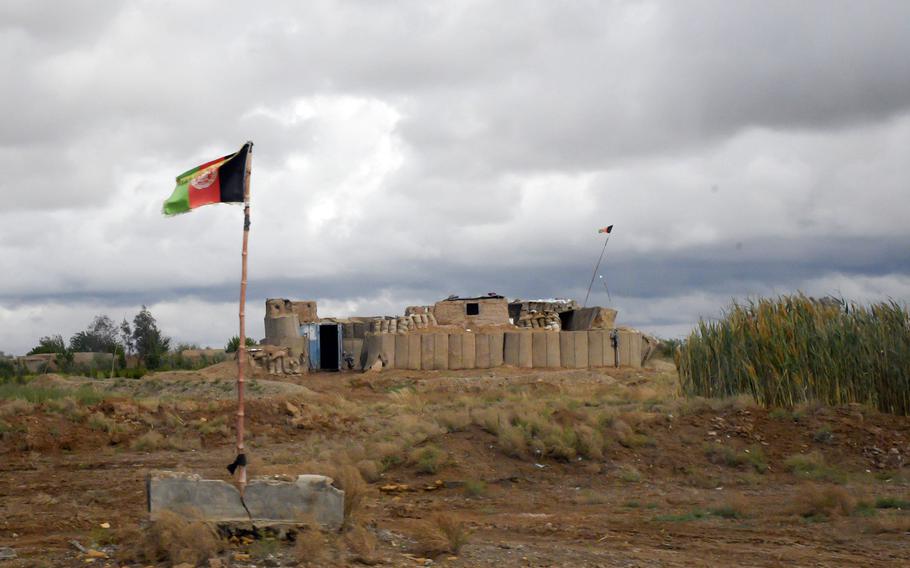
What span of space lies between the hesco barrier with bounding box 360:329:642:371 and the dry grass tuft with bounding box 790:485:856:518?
25.6m

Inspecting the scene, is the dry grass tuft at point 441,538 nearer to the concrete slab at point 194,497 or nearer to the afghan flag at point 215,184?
the concrete slab at point 194,497

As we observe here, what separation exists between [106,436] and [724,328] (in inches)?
556

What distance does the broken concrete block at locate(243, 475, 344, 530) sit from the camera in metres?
10.2

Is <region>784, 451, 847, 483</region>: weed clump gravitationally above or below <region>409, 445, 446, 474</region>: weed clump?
below

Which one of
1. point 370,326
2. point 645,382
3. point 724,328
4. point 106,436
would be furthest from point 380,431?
point 370,326

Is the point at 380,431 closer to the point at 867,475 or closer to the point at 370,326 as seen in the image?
the point at 867,475

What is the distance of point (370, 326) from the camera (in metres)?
42.5

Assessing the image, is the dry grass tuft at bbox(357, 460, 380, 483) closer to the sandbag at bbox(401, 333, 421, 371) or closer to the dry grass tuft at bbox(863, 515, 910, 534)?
the dry grass tuft at bbox(863, 515, 910, 534)

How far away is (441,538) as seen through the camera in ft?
32.2

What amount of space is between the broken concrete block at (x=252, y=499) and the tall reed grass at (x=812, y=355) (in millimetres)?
12931

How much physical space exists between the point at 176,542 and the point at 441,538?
101 inches

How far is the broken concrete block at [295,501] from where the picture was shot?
1025 cm

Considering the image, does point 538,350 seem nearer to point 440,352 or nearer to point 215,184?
point 440,352

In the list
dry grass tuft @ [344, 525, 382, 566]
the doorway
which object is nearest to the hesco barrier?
the doorway
